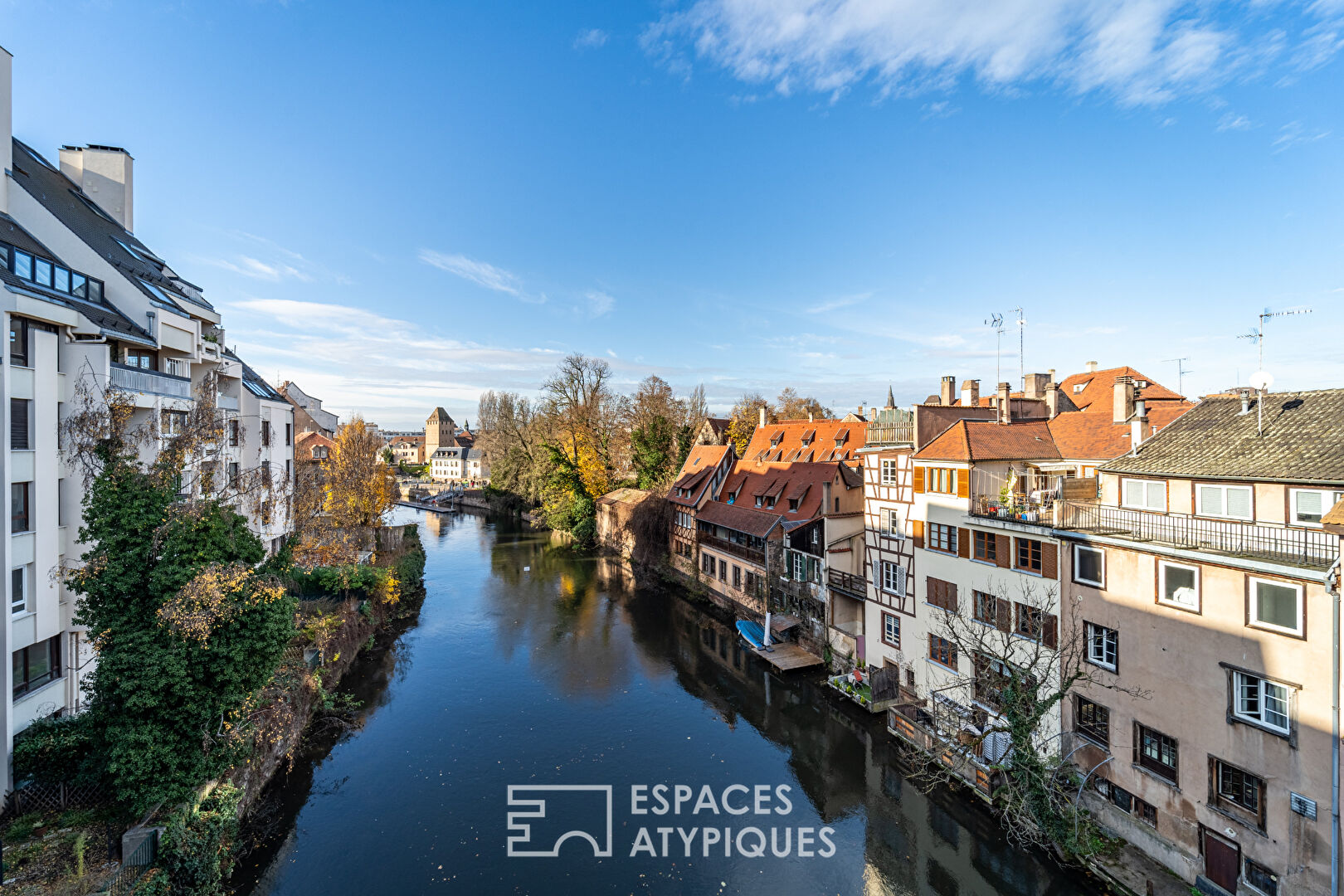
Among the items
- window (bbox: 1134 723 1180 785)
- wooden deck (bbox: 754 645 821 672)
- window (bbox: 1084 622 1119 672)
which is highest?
window (bbox: 1084 622 1119 672)

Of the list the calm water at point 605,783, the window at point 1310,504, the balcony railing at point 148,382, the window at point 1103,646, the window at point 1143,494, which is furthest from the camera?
the balcony railing at point 148,382

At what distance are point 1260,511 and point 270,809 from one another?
964 inches

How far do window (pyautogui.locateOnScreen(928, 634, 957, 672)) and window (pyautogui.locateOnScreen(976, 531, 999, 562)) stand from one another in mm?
2879

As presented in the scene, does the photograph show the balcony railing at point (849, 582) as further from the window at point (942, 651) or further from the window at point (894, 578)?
the window at point (942, 651)

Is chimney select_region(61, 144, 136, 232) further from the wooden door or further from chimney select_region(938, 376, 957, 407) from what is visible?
the wooden door

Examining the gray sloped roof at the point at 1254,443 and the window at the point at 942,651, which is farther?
the window at the point at 942,651

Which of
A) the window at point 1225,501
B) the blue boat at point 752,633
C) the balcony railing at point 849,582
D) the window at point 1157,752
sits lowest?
the blue boat at point 752,633

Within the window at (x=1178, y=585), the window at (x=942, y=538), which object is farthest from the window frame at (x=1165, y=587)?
the window at (x=942, y=538)

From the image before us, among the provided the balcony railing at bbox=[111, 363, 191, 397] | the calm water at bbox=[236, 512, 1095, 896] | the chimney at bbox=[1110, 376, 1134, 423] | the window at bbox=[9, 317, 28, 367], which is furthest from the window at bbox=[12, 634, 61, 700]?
the chimney at bbox=[1110, 376, 1134, 423]

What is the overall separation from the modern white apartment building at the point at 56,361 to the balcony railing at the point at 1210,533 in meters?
21.5

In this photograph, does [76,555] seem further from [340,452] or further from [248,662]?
[340,452]

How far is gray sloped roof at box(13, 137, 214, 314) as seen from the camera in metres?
17.8

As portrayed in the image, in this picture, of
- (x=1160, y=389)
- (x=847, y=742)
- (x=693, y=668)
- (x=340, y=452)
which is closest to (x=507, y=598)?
(x=340, y=452)

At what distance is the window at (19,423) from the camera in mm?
13375
